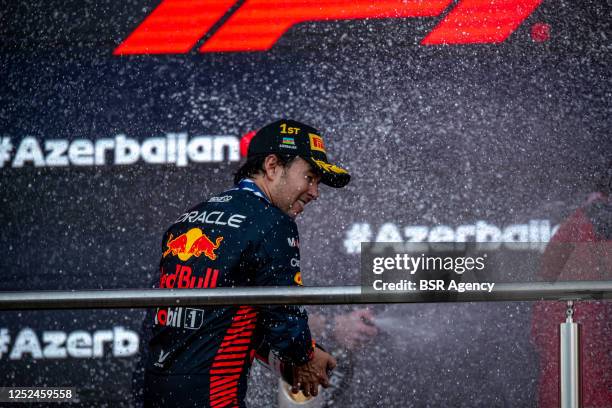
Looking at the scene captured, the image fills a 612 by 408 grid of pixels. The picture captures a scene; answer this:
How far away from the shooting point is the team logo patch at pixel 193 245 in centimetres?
162

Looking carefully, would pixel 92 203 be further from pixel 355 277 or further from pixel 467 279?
pixel 467 279

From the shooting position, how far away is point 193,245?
64.7 inches

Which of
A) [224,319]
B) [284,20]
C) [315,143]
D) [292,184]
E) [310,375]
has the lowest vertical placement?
[310,375]

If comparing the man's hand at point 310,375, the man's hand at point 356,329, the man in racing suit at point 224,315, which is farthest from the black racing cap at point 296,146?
the man's hand at point 356,329

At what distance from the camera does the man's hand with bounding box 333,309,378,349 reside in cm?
240

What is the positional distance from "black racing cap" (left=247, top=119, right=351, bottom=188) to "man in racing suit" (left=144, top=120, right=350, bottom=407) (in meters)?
0.19

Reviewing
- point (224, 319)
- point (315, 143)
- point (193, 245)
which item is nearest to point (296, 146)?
point (315, 143)

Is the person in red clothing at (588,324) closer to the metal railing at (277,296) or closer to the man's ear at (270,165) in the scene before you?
the man's ear at (270,165)

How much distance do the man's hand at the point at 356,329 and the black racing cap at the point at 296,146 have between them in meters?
0.65

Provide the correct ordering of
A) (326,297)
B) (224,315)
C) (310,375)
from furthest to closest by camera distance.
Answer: (310,375), (224,315), (326,297)

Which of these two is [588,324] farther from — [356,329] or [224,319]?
[224,319]

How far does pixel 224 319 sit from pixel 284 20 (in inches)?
47.1

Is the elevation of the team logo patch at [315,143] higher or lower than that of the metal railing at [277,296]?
higher

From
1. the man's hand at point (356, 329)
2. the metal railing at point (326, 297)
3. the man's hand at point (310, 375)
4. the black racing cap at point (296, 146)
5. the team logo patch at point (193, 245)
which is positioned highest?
the black racing cap at point (296, 146)
